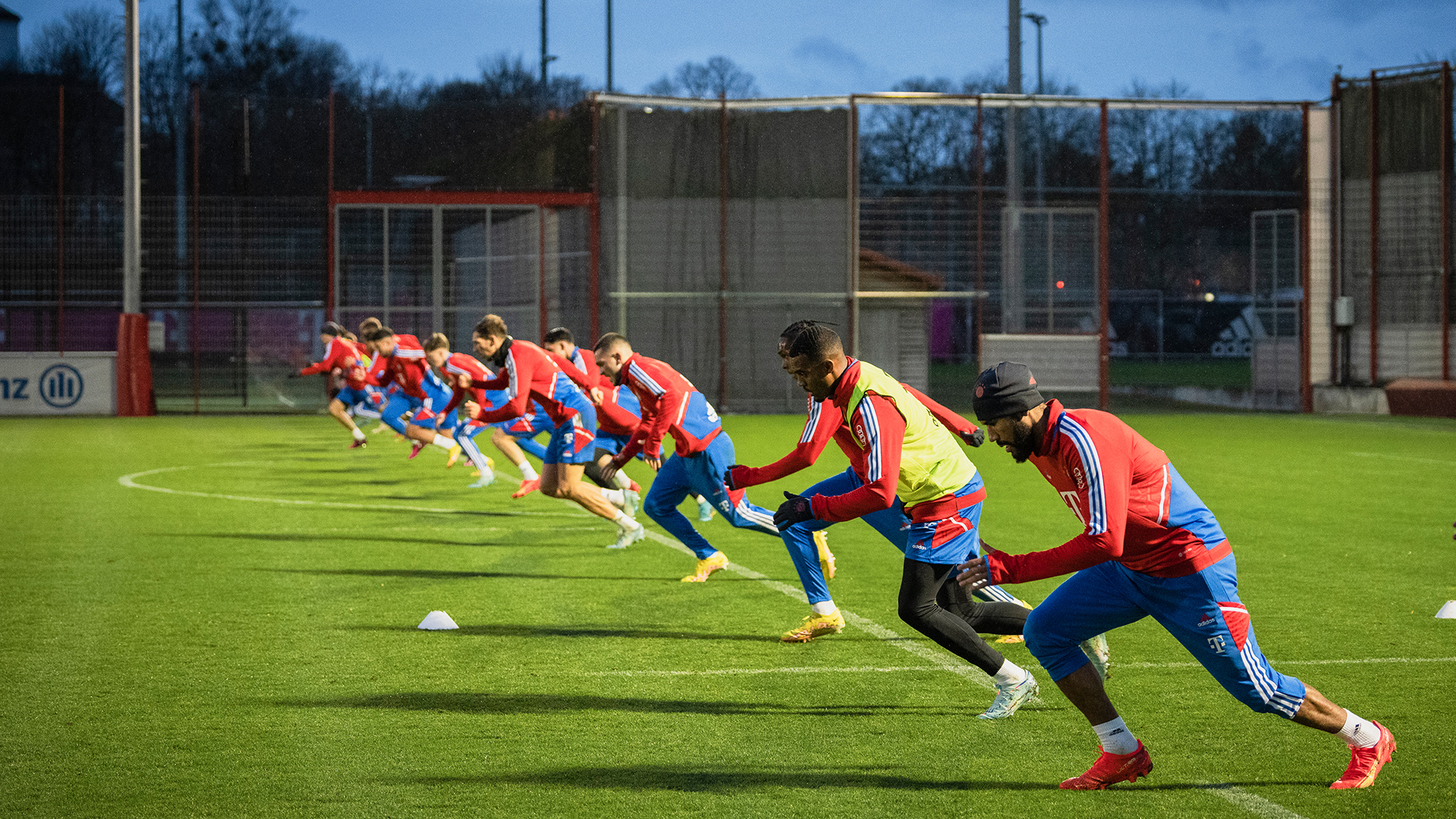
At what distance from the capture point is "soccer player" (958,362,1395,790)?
4.74 m

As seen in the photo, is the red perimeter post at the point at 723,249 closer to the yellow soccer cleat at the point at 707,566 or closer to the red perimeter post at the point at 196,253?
the red perimeter post at the point at 196,253

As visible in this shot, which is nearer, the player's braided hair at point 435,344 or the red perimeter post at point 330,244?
the player's braided hair at point 435,344

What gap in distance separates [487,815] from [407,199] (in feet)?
83.7

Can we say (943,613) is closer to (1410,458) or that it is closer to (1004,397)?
(1004,397)

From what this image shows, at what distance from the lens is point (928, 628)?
619cm

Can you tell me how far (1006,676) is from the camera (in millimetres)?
6195

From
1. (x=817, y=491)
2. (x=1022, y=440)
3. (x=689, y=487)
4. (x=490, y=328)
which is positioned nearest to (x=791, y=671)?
(x=817, y=491)

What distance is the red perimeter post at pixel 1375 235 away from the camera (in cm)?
2930

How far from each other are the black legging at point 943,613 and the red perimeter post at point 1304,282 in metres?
26.0

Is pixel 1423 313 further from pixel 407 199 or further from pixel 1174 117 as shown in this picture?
pixel 1174 117

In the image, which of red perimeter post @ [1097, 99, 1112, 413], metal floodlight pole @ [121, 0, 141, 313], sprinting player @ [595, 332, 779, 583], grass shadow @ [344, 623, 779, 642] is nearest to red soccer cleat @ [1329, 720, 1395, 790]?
grass shadow @ [344, 623, 779, 642]

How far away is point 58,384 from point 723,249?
13.7m

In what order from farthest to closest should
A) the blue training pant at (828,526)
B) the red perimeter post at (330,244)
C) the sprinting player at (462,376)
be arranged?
the red perimeter post at (330,244) < the sprinting player at (462,376) < the blue training pant at (828,526)

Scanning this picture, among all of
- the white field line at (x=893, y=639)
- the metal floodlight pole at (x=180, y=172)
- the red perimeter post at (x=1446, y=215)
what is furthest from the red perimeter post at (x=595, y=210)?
the white field line at (x=893, y=639)
